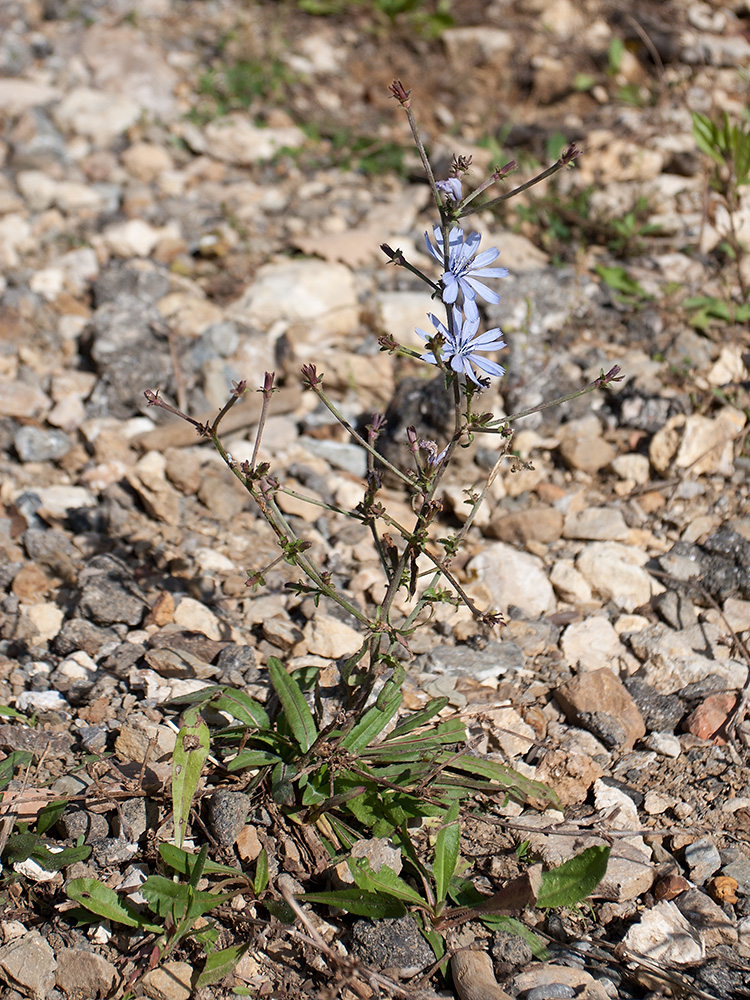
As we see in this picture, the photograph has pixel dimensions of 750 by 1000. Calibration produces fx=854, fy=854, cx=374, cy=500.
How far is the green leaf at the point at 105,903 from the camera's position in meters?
2.13

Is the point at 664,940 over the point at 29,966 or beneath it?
over

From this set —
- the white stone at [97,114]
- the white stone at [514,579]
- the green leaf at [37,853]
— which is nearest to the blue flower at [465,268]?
the white stone at [514,579]

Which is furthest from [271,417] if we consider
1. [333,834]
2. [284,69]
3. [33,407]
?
[284,69]

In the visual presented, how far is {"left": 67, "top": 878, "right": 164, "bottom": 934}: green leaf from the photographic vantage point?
2.13 m

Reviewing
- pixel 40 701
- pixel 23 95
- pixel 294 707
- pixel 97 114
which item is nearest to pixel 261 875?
pixel 294 707

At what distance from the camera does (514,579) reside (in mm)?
3223

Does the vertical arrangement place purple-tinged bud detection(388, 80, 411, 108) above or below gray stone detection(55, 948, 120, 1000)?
above

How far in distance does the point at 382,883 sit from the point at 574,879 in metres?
0.50

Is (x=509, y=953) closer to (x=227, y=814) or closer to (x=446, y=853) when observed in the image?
(x=446, y=853)

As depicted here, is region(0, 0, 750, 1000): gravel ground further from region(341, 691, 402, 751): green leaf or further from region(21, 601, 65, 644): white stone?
region(341, 691, 402, 751): green leaf

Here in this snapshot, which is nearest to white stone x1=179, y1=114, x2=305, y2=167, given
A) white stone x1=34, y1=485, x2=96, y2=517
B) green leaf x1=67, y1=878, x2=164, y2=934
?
white stone x1=34, y1=485, x2=96, y2=517

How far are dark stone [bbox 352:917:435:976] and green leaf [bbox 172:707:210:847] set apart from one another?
545 millimetres

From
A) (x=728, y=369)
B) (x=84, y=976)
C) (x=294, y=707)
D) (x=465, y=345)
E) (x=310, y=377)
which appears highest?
(x=465, y=345)

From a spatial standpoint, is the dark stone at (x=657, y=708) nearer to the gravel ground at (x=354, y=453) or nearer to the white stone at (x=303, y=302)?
the gravel ground at (x=354, y=453)
